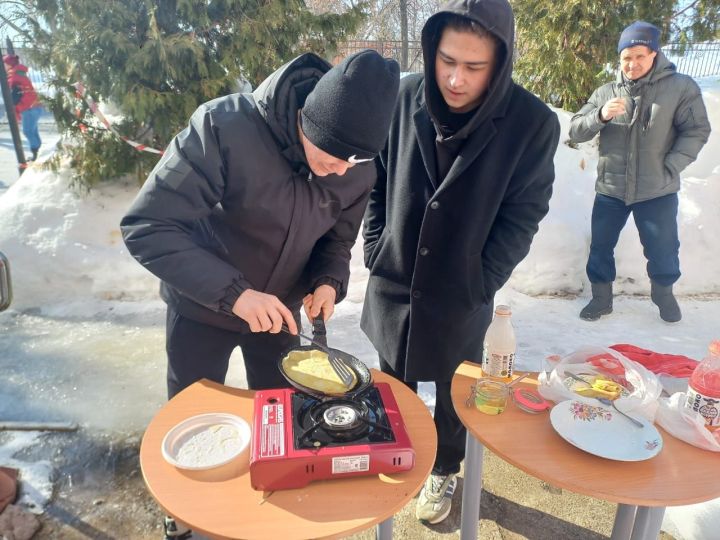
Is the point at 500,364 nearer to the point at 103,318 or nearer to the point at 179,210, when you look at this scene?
the point at 179,210

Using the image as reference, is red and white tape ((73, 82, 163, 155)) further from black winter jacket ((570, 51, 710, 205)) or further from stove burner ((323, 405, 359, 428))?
stove burner ((323, 405, 359, 428))

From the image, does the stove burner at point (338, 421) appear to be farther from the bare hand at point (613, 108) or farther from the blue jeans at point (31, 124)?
the blue jeans at point (31, 124)

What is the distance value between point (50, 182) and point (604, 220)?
497 cm

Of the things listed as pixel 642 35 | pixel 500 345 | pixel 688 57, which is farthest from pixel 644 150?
pixel 688 57

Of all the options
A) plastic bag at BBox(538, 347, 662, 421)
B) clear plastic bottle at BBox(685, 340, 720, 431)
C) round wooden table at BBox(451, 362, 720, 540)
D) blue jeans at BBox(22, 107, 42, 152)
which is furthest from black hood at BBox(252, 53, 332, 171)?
blue jeans at BBox(22, 107, 42, 152)

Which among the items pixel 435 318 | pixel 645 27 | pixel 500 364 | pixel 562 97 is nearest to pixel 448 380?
pixel 435 318

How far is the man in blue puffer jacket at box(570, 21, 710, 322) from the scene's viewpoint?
379 cm

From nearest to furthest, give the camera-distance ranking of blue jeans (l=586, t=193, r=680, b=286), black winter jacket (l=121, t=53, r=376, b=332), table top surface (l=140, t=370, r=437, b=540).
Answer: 1. table top surface (l=140, t=370, r=437, b=540)
2. black winter jacket (l=121, t=53, r=376, b=332)
3. blue jeans (l=586, t=193, r=680, b=286)

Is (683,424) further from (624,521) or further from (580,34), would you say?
(580,34)

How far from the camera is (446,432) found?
2.36 metres

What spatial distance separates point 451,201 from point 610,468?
3.41 feet

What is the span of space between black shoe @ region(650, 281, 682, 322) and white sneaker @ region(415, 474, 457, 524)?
2819 millimetres

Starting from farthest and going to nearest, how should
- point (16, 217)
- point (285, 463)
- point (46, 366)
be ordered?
1. point (16, 217)
2. point (46, 366)
3. point (285, 463)

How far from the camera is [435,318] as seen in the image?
7.04 feet
